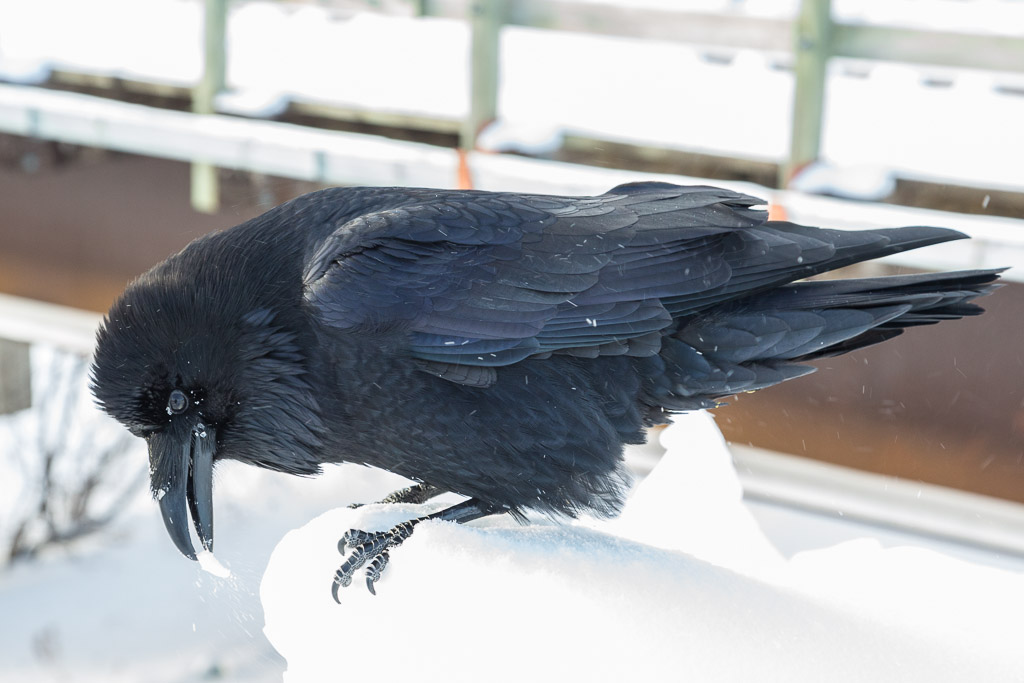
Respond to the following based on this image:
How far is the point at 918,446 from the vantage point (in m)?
2.68

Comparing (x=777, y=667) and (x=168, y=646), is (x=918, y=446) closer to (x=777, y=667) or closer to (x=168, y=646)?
(x=777, y=667)

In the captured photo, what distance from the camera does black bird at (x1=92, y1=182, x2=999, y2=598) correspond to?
1291 mm

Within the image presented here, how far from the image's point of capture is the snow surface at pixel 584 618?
124 centimetres

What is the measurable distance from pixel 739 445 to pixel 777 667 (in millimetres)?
1794

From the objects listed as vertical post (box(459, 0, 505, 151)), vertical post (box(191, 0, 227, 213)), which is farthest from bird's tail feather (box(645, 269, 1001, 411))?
vertical post (box(191, 0, 227, 213))

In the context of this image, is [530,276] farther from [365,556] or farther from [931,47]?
[931,47]

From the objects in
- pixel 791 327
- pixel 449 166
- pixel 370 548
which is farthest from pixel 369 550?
pixel 449 166

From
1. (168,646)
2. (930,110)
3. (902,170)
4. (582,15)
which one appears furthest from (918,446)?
(168,646)

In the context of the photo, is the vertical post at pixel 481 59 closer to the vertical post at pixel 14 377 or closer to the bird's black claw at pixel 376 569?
the bird's black claw at pixel 376 569

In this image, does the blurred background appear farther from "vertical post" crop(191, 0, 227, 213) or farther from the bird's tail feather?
the bird's tail feather

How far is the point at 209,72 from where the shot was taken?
3.35 m

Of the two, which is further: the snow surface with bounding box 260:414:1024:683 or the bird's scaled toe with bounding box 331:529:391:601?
the bird's scaled toe with bounding box 331:529:391:601

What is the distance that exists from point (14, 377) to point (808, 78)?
319cm

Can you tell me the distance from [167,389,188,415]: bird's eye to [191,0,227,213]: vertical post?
1.98 m
